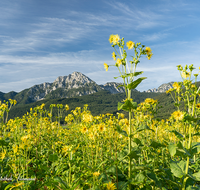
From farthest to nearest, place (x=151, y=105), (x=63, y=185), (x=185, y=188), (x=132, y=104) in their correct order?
(x=151, y=105) < (x=185, y=188) < (x=132, y=104) < (x=63, y=185)

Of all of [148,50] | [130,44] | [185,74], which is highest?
[130,44]

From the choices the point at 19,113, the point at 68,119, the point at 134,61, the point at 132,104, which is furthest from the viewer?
the point at 19,113

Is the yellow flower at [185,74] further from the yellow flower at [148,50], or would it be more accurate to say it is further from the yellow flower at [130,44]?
the yellow flower at [130,44]

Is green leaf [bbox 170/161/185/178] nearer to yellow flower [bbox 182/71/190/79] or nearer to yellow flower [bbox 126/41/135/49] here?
yellow flower [bbox 182/71/190/79]

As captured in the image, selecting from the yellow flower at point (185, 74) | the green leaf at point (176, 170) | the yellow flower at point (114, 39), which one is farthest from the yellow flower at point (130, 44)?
the green leaf at point (176, 170)

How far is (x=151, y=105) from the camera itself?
4.42 m

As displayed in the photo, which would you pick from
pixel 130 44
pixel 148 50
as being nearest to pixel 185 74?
pixel 148 50

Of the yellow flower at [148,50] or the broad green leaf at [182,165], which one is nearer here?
the broad green leaf at [182,165]

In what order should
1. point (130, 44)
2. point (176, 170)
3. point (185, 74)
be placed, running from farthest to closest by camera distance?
point (185, 74)
point (130, 44)
point (176, 170)

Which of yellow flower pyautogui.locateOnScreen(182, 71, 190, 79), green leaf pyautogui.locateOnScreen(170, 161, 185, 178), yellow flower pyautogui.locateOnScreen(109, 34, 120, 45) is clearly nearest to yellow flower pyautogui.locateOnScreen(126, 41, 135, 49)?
yellow flower pyautogui.locateOnScreen(109, 34, 120, 45)

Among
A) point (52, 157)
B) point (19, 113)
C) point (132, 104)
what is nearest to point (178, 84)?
point (132, 104)

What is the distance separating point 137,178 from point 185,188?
0.85 m

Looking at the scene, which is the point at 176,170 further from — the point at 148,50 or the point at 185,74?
the point at 148,50

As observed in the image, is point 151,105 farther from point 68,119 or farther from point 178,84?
point 68,119
